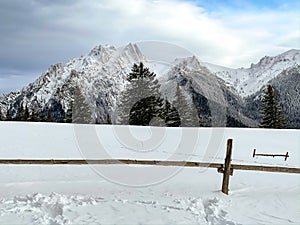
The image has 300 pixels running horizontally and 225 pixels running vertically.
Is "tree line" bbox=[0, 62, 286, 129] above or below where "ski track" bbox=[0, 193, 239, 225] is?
above

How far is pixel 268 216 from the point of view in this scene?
758 centimetres

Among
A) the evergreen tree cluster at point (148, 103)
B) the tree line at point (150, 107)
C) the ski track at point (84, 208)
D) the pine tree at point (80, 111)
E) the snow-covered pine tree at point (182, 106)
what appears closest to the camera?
the ski track at point (84, 208)

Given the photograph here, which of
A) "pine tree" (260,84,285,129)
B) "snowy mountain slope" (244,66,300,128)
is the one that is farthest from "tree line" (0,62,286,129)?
"snowy mountain slope" (244,66,300,128)

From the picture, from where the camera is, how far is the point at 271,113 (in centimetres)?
3997

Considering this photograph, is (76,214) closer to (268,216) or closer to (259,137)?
(268,216)

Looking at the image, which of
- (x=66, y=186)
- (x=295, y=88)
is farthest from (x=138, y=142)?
(x=295, y=88)

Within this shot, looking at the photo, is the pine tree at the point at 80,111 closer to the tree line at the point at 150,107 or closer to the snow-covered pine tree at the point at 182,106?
the tree line at the point at 150,107

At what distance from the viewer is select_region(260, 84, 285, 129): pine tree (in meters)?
39.6

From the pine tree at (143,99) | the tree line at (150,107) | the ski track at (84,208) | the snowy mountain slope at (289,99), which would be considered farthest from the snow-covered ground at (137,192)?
the snowy mountain slope at (289,99)

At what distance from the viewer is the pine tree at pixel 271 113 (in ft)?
130

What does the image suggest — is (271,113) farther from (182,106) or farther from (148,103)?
(148,103)

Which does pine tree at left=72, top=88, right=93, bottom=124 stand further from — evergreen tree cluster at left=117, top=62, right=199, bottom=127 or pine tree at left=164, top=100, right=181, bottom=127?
pine tree at left=164, top=100, right=181, bottom=127

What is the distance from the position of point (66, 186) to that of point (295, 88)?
15614 cm

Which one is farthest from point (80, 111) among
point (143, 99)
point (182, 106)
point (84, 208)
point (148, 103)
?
point (84, 208)
